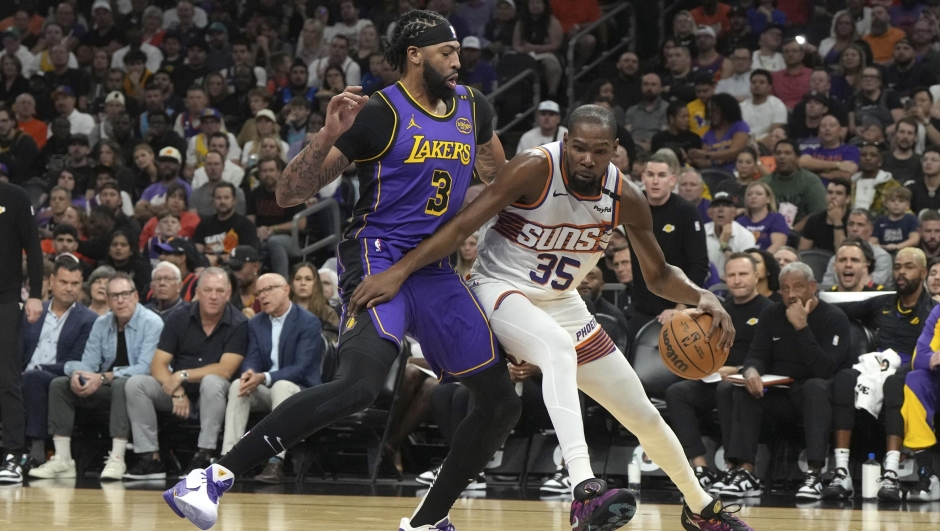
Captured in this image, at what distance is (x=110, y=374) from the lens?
933 centimetres

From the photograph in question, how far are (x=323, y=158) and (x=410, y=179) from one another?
34cm

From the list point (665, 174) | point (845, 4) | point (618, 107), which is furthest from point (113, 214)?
point (845, 4)

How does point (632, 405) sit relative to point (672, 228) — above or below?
below

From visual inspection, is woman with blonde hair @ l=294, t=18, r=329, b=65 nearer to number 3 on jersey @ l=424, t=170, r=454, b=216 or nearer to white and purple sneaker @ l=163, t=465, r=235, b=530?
number 3 on jersey @ l=424, t=170, r=454, b=216

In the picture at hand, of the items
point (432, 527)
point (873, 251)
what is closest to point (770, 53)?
point (873, 251)

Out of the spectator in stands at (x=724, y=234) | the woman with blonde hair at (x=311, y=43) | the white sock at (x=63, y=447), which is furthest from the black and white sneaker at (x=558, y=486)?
the woman with blonde hair at (x=311, y=43)

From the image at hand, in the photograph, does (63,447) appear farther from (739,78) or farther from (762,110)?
(739,78)

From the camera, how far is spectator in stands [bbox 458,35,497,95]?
14.5 metres

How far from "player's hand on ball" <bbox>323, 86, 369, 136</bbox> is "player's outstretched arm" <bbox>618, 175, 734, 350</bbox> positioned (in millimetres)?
1139

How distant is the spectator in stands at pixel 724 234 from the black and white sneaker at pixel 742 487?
2.57 metres

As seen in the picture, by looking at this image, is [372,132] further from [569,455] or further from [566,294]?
[569,455]

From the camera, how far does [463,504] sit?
23.7 feet

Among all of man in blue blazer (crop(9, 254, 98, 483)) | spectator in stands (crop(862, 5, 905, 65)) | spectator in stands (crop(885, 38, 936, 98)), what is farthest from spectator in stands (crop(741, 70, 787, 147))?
man in blue blazer (crop(9, 254, 98, 483))

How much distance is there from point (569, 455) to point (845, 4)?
11070mm
